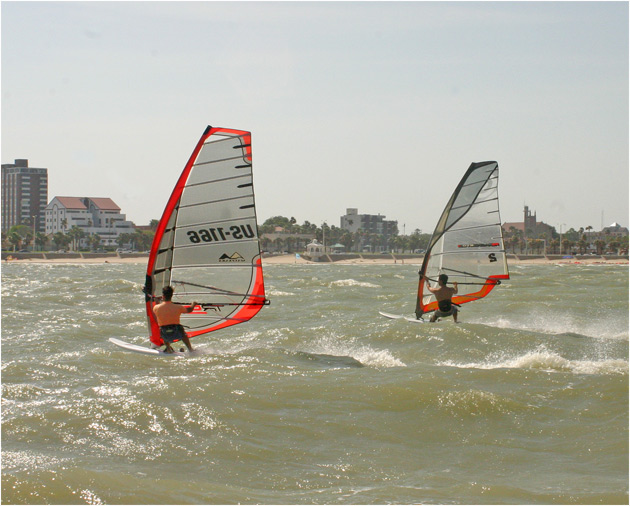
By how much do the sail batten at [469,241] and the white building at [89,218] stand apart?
107 m

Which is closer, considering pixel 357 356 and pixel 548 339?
pixel 357 356

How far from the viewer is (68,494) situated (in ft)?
16.1

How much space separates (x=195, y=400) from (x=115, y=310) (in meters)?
10.4

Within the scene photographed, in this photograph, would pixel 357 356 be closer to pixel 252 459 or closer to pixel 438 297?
pixel 438 297

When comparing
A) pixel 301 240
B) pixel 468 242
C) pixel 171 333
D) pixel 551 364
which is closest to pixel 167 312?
pixel 171 333

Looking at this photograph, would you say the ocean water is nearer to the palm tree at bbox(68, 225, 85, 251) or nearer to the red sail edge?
the red sail edge

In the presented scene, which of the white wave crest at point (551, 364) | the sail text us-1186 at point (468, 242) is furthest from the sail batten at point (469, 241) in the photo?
the white wave crest at point (551, 364)

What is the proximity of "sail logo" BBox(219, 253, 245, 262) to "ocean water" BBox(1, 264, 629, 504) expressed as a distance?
1.30 m

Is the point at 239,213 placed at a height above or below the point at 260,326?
above

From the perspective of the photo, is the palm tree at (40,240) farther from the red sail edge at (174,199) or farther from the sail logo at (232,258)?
the sail logo at (232,258)

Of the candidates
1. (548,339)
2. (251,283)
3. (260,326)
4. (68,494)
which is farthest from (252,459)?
(260,326)

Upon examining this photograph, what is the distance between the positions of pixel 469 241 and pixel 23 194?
155 m

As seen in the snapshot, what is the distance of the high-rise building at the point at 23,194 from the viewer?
15238 cm

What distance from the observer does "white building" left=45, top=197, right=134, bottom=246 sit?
115 meters
